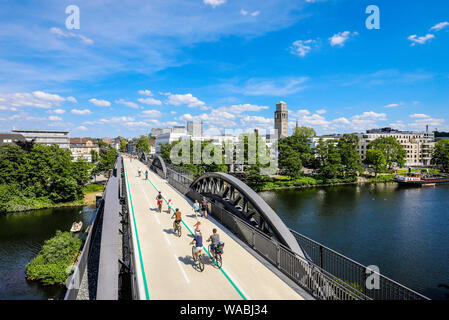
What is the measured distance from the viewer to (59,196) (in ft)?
164

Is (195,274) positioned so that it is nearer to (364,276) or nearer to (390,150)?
(364,276)

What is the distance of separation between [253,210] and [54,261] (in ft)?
65.4

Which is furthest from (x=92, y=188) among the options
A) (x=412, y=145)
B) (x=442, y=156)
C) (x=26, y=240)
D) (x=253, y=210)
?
(x=412, y=145)

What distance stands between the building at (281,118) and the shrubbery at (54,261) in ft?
486

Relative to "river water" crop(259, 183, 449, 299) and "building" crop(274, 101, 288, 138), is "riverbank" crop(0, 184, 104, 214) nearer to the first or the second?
"river water" crop(259, 183, 449, 299)

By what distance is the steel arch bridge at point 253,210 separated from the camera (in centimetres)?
1021

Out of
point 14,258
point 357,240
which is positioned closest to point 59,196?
point 14,258

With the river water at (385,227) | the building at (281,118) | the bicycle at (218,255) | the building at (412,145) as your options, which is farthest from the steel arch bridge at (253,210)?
the building at (281,118)

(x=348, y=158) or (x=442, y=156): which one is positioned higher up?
(x=442, y=156)

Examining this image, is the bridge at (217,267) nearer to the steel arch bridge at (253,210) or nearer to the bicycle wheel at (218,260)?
the steel arch bridge at (253,210)

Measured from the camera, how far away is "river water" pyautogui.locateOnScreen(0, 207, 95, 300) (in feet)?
69.7

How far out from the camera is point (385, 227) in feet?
106
